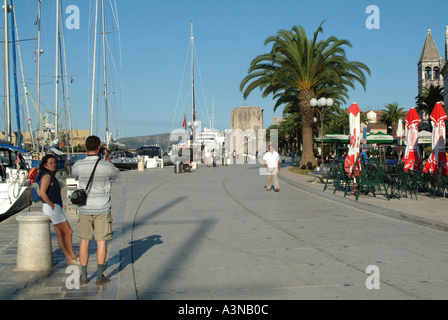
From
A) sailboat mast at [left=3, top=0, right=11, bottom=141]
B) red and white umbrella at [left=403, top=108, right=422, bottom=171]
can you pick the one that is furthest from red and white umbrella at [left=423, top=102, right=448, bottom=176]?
sailboat mast at [left=3, top=0, right=11, bottom=141]

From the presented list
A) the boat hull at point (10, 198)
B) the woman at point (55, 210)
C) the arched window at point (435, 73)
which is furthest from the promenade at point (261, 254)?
the arched window at point (435, 73)

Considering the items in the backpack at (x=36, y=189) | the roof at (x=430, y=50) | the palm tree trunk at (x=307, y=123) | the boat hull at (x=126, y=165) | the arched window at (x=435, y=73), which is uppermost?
the roof at (x=430, y=50)

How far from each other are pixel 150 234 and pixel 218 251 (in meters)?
1.95

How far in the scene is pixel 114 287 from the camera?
4.86m

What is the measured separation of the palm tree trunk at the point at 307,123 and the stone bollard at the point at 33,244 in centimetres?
2356

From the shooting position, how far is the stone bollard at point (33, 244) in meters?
5.49

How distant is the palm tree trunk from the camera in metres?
27.2

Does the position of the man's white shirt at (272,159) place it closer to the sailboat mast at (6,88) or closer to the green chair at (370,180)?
the green chair at (370,180)

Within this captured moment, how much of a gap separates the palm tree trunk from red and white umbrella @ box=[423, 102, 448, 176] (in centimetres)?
1373

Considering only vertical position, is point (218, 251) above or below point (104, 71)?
below
